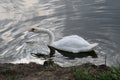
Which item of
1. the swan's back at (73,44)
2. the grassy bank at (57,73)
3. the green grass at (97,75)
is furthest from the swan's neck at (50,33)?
the green grass at (97,75)

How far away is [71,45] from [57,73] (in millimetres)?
3996

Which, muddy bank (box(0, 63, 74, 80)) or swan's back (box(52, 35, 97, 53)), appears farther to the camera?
swan's back (box(52, 35, 97, 53))

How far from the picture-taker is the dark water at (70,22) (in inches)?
406

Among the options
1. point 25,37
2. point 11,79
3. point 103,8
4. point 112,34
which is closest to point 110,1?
point 103,8

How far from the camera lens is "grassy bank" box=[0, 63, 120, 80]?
20.7 feet

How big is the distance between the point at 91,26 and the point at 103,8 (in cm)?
153

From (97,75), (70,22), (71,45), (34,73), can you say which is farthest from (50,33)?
(97,75)

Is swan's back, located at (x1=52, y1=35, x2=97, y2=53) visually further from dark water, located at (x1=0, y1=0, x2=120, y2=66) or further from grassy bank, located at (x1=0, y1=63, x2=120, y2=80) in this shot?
grassy bank, located at (x1=0, y1=63, x2=120, y2=80)

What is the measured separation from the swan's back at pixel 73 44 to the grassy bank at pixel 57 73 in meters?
2.78

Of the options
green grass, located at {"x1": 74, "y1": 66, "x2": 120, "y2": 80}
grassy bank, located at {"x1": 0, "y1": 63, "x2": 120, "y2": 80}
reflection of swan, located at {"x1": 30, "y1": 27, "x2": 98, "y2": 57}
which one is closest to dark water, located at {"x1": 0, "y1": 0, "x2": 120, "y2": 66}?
reflection of swan, located at {"x1": 30, "y1": 27, "x2": 98, "y2": 57}

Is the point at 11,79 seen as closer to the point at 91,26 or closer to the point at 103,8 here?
the point at 91,26

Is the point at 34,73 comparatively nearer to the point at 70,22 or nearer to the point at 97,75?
the point at 97,75

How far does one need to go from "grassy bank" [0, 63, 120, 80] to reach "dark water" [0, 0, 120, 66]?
2.15 m

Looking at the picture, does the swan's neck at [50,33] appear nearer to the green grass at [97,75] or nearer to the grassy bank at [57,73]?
the grassy bank at [57,73]
